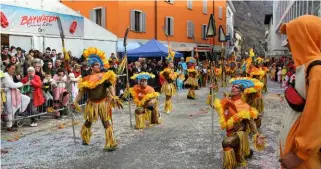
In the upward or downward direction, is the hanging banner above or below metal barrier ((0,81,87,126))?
above

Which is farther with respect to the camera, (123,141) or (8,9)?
(8,9)

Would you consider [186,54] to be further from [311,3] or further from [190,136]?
[190,136]

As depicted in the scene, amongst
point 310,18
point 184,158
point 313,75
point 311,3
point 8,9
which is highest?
point 311,3

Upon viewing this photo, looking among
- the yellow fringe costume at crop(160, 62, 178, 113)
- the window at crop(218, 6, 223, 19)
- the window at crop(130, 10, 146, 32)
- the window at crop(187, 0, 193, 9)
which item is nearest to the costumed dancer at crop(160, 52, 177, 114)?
the yellow fringe costume at crop(160, 62, 178, 113)

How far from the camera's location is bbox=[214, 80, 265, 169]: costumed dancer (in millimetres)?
5324

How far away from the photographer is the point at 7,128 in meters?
8.37

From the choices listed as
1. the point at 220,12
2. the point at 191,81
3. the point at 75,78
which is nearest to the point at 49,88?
the point at 75,78

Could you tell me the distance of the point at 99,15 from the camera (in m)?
24.4

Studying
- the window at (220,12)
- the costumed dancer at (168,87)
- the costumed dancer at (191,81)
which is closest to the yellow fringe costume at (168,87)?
the costumed dancer at (168,87)

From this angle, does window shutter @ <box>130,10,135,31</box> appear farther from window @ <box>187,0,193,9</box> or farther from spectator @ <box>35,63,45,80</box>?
spectator @ <box>35,63,45,80</box>

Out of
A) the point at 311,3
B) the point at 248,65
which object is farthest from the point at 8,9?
the point at 311,3

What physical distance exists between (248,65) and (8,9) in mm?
8319

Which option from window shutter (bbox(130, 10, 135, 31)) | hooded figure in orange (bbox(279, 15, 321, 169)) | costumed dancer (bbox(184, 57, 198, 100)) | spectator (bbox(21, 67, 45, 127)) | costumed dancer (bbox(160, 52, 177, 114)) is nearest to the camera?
hooded figure in orange (bbox(279, 15, 321, 169))

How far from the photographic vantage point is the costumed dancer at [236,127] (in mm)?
5324
